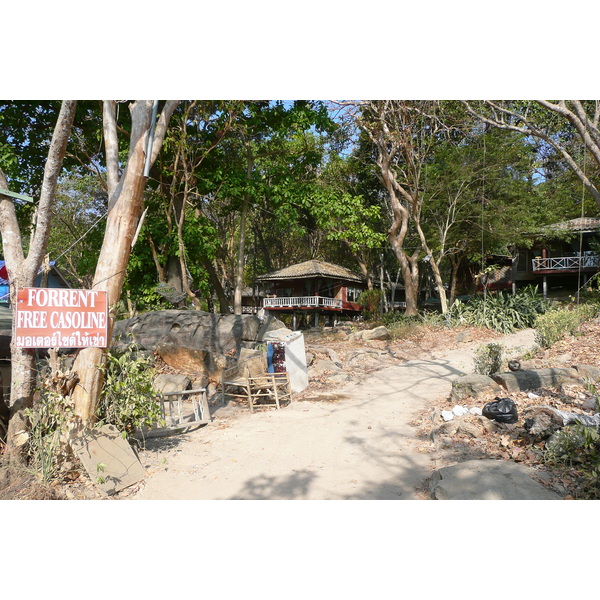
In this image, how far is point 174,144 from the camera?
13.7 m

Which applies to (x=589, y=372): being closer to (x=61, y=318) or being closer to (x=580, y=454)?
(x=580, y=454)

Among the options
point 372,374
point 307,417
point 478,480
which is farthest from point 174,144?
point 478,480

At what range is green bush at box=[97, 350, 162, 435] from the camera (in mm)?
5230

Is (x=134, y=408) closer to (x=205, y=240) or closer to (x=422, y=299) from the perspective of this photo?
(x=205, y=240)

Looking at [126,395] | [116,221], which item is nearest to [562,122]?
[116,221]

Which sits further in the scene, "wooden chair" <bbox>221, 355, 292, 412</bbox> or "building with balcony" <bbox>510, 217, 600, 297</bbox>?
"building with balcony" <bbox>510, 217, 600, 297</bbox>

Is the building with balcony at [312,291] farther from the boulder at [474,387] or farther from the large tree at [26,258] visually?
the large tree at [26,258]

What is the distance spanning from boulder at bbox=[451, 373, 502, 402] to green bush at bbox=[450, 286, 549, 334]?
31.9 feet

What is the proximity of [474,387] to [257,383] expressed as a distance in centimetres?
423

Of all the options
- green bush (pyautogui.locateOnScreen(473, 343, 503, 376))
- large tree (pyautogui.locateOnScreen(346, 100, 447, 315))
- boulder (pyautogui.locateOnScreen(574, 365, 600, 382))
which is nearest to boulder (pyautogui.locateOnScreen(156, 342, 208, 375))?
green bush (pyautogui.locateOnScreen(473, 343, 503, 376))

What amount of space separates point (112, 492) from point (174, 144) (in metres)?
11.4

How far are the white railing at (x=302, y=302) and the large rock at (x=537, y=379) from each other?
19.1 m

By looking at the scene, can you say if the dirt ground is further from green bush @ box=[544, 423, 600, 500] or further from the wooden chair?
the wooden chair

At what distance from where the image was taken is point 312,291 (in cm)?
2809
